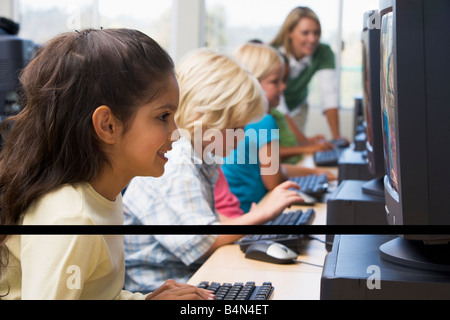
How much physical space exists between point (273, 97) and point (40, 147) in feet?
4.35

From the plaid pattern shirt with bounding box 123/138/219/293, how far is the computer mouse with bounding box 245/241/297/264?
11 cm

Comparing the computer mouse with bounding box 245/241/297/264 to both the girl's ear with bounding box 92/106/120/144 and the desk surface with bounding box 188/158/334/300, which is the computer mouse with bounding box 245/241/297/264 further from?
the girl's ear with bounding box 92/106/120/144

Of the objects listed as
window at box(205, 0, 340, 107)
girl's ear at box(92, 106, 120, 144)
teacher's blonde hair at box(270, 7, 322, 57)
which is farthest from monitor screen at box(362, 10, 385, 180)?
window at box(205, 0, 340, 107)

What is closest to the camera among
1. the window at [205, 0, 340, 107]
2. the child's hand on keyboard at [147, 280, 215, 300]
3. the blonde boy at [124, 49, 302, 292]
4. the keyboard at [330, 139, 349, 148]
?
the child's hand on keyboard at [147, 280, 215, 300]

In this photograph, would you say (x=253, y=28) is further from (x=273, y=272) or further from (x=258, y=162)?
(x=273, y=272)

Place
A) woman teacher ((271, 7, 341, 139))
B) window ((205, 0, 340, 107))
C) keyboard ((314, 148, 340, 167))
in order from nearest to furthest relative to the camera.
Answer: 1. woman teacher ((271, 7, 341, 139))
2. keyboard ((314, 148, 340, 167))
3. window ((205, 0, 340, 107))

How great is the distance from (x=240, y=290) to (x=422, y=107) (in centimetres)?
39

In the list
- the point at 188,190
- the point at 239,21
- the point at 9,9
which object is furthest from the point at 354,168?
the point at 9,9

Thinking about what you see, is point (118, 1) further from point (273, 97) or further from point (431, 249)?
point (273, 97)

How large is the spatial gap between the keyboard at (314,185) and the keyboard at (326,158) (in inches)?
19.5

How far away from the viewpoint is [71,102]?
726 mm

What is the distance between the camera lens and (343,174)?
5.45ft

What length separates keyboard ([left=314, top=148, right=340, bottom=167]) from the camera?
8.23 feet

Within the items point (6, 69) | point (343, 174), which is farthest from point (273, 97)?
point (6, 69)
